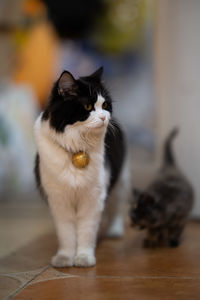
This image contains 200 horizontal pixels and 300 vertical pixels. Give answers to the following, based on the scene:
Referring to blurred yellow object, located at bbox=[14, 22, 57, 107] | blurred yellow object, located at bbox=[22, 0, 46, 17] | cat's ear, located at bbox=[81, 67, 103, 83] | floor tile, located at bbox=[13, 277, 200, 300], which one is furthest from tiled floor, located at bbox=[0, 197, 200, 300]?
blurred yellow object, located at bbox=[22, 0, 46, 17]

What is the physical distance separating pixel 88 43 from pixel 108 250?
3132mm

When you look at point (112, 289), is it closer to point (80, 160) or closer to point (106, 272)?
point (106, 272)

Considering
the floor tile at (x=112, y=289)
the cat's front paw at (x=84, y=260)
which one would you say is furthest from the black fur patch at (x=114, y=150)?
the floor tile at (x=112, y=289)

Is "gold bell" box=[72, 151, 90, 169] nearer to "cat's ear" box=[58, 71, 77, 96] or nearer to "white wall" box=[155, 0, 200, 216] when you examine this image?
"cat's ear" box=[58, 71, 77, 96]

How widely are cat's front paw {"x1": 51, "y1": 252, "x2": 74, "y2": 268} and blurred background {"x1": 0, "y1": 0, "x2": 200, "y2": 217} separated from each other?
3.63 feet

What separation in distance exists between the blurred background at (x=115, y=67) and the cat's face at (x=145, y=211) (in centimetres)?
70

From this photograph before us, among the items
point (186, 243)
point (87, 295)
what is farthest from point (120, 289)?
point (186, 243)

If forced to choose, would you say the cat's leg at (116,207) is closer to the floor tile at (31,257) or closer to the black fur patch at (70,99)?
the floor tile at (31,257)

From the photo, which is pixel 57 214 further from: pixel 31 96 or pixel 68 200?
pixel 31 96

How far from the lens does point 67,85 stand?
1.35m

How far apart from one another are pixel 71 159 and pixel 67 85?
0.28 meters

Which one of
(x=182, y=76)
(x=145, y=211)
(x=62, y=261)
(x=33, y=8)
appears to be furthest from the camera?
(x=33, y=8)

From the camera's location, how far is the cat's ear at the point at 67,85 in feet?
4.39

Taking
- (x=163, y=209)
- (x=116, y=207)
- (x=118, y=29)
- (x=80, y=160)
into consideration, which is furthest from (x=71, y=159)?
(x=118, y=29)
